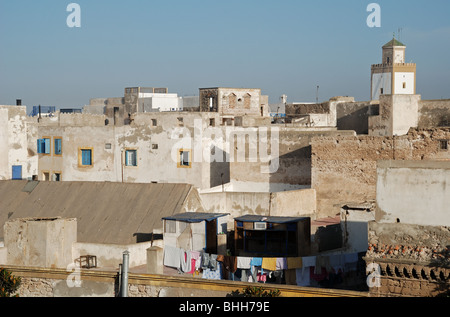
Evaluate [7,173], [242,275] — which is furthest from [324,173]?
[7,173]

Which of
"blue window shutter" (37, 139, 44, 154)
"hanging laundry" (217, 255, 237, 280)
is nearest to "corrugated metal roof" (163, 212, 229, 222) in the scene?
"hanging laundry" (217, 255, 237, 280)

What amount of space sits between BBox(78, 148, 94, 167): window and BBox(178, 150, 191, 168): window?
4718 millimetres

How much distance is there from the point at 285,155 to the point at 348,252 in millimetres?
10100

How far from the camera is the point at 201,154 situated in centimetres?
3400

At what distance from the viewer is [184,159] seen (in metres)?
34.2

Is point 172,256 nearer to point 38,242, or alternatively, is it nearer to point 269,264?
point 269,264

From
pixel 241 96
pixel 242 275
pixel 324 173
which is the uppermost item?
pixel 241 96

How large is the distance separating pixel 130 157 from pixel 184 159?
286 centimetres

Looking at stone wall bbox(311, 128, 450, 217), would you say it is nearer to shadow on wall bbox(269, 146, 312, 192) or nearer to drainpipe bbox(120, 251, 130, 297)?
shadow on wall bbox(269, 146, 312, 192)

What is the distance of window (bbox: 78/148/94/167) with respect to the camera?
118 feet

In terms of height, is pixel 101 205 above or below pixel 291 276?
above

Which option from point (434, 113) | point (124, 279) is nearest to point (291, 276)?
point (124, 279)

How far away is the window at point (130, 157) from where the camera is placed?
115 feet

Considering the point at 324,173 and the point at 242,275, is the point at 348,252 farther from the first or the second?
the point at 324,173
